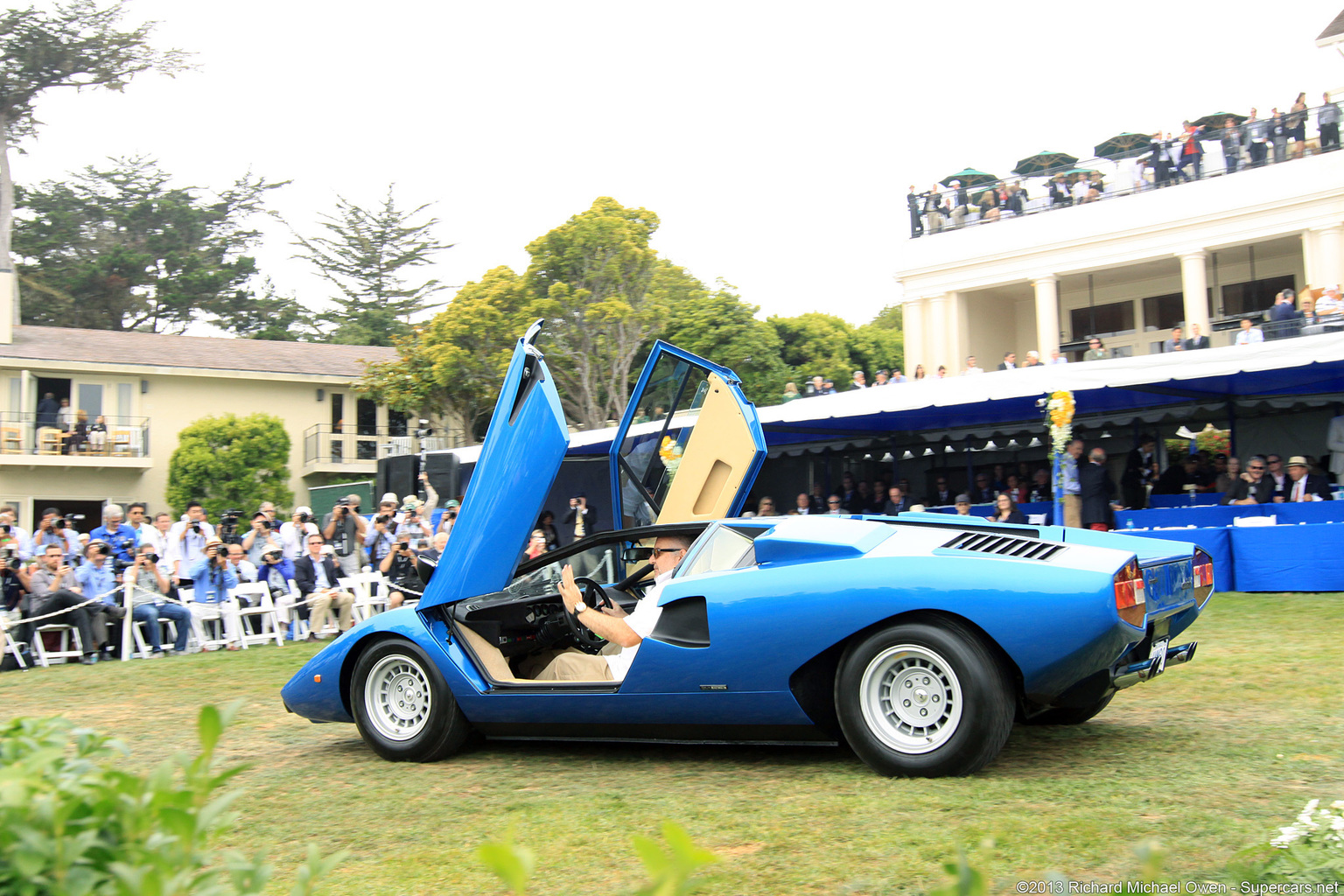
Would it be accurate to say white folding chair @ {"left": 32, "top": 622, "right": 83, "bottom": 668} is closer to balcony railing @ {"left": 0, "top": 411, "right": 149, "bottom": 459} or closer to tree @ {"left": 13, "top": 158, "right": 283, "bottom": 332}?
balcony railing @ {"left": 0, "top": 411, "right": 149, "bottom": 459}

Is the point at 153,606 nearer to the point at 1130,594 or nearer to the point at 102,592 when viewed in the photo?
the point at 102,592

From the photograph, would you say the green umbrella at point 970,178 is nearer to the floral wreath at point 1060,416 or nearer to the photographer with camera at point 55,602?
the floral wreath at point 1060,416

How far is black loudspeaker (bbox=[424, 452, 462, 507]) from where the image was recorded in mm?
18609

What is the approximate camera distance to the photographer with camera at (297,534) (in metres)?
14.1

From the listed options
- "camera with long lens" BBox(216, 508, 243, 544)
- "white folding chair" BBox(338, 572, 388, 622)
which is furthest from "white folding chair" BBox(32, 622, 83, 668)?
"white folding chair" BBox(338, 572, 388, 622)

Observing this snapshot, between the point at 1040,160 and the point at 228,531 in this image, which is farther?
the point at 1040,160

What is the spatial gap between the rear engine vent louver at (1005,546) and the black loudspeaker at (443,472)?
14.8m

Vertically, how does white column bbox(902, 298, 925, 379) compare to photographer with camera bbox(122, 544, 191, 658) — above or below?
above

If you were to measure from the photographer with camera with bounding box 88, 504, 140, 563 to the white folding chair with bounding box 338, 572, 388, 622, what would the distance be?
266 cm

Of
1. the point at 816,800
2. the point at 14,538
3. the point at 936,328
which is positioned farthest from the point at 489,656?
the point at 936,328

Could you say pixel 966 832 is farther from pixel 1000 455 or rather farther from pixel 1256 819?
pixel 1000 455

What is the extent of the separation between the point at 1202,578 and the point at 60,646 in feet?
38.6

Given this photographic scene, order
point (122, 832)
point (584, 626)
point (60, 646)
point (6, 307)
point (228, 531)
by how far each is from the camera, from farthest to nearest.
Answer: point (6, 307), point (228, 531), point (60, 646), point (584, 626), point (122, 832)

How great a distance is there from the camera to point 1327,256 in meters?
23.3
